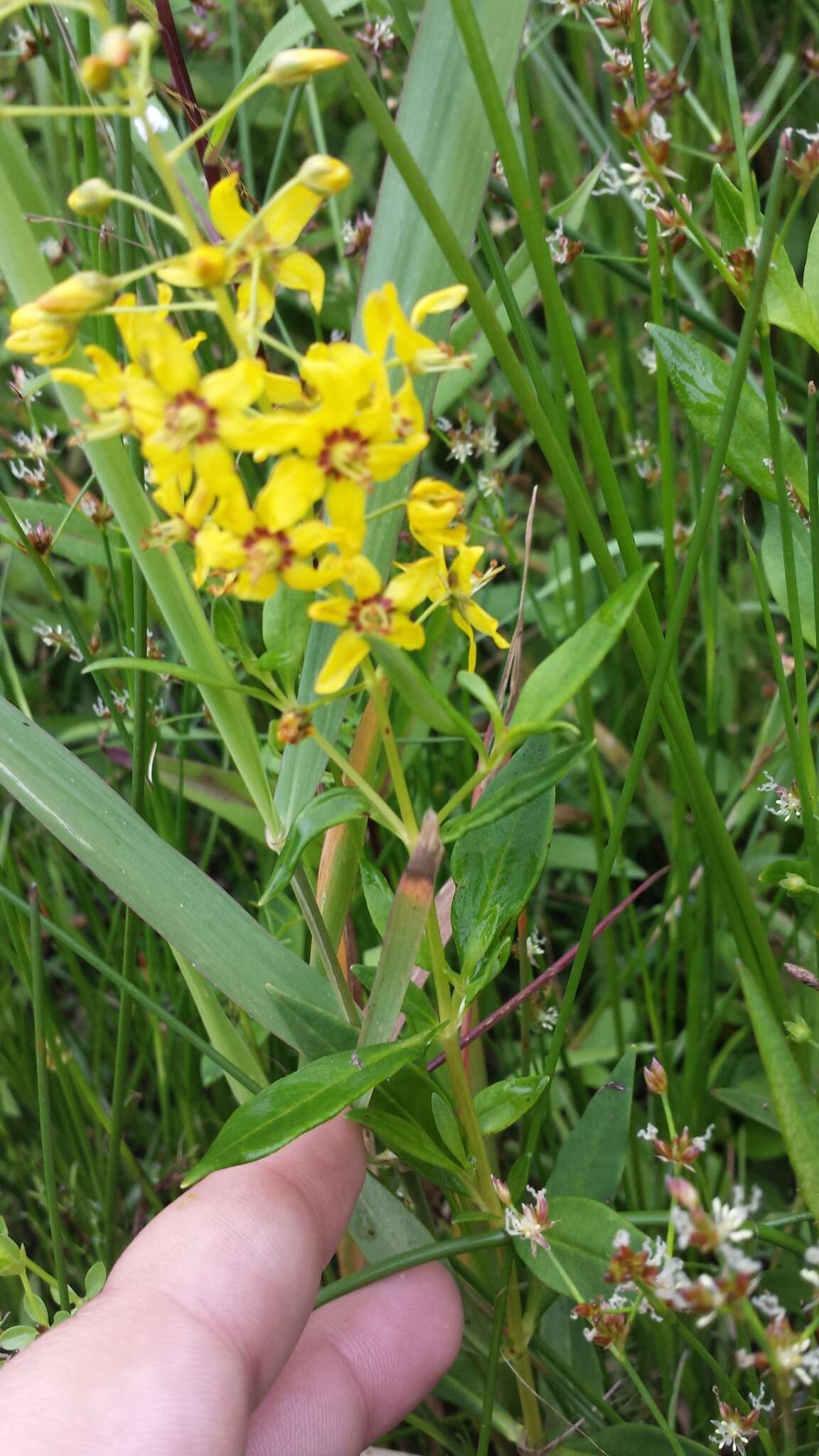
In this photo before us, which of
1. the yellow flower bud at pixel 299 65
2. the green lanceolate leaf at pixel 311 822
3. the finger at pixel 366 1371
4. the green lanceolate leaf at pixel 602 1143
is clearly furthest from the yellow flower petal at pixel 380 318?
the finger at pixel 366 1371

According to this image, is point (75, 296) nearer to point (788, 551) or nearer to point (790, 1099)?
point (788, 551)

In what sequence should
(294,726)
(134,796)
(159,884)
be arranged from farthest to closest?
(134,796), (159,884), (294,726)

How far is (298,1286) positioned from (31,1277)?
47 cm

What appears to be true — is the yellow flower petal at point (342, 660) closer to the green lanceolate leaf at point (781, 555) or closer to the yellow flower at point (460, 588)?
the yellow flower at point (460, 588)

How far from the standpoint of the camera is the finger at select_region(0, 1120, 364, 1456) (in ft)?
1.93

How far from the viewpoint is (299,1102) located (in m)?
0.59

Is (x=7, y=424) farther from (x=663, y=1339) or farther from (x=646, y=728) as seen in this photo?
(x=663, y=1339)

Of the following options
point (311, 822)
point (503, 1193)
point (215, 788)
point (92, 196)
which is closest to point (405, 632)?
point (311, 822)

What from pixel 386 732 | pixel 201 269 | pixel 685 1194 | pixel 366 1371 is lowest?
pixel 366 1371

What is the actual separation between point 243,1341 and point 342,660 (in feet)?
1.32

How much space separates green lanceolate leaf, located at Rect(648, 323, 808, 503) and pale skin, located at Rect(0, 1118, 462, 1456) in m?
0.49

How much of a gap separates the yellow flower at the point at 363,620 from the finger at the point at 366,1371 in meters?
0.49

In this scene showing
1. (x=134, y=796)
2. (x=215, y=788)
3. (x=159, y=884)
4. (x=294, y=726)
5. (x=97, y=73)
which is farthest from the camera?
(x=215, y=788)

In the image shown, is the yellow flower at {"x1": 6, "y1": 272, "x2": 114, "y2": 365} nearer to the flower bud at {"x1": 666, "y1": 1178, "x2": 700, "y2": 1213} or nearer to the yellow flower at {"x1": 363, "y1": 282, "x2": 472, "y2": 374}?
the yellow flower at {"x1": 363, "y1": 282, "x2": 472, "y2": 374}
